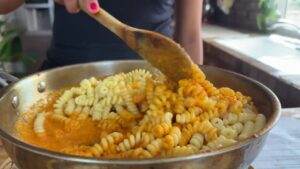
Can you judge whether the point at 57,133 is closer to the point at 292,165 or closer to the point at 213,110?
the point at 213,110

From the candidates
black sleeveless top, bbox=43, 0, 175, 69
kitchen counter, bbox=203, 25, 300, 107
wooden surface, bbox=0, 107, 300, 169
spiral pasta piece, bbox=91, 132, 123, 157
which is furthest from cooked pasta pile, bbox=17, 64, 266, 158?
kitchen counter, bbox=203, 25, 300, 107

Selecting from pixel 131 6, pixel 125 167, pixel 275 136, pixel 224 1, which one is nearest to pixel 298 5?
pixel 224 1

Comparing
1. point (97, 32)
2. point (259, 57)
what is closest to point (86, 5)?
point (97, 32)

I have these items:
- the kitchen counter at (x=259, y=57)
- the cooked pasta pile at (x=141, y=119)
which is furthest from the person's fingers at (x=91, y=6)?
the kitchen counter at (x=259, y=57)

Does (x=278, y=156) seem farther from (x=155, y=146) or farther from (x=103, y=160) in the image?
(x=103, y=160)

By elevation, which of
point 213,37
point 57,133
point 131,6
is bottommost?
point 213,37

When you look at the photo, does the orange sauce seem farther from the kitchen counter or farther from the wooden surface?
the kitchen counter

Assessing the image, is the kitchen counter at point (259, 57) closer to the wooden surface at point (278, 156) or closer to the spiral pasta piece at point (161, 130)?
the wooden surface at point (278, 156)
